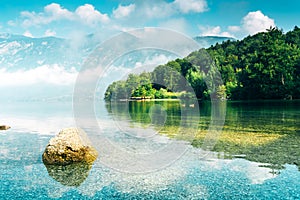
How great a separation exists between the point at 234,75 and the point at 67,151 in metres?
84.9

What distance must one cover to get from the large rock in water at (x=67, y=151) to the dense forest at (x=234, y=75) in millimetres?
61018

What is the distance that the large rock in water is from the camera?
43.1ft

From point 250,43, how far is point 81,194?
4659 inches

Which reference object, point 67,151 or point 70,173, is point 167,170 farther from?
point 67,151

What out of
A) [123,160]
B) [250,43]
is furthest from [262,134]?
[250,43]

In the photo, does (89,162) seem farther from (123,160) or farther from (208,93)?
(208,93)

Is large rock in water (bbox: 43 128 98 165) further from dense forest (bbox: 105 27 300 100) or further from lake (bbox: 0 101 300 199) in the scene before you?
dense forest (bbox: 105 27 300 100)

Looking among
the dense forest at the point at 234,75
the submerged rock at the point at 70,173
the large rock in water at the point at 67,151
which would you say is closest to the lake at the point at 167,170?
the submerged rock at the point at 70,173

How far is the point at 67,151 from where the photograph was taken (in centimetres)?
1320

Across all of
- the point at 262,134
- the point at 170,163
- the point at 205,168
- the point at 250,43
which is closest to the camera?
the point at 205,168

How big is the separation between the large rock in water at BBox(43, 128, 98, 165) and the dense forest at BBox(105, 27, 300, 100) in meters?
61.0

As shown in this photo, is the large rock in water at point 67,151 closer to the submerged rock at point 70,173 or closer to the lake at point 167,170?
the submerged rock at point 70,173

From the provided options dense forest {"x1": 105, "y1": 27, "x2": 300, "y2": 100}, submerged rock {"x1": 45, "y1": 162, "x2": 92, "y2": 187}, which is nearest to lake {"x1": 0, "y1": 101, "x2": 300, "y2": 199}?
submerged rock {"x1": 45, "y1": 162, "x2": 92, "y2": 187}

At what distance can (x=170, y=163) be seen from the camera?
13.2m
